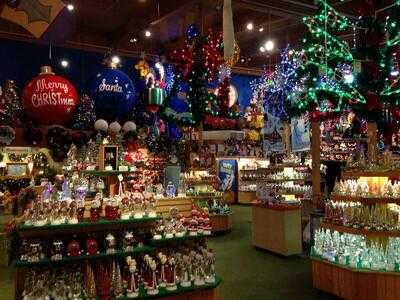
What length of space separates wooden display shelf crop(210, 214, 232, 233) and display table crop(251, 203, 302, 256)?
6.21 feet

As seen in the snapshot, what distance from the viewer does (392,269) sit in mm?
4469

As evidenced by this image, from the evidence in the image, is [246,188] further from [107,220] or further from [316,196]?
[107,220]

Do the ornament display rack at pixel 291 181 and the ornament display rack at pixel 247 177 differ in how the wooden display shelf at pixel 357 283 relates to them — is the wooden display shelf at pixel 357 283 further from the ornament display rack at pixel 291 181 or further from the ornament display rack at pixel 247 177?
the ornament display rack at pixel 247 177

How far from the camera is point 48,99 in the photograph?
5199mm

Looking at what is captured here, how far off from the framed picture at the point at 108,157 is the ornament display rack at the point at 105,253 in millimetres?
942

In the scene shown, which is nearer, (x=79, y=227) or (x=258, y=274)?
(x=79, y=227)

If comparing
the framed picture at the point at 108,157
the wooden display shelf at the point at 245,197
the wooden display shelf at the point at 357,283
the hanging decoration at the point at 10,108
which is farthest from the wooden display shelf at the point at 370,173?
the wooden display shelf at the point at 245,197

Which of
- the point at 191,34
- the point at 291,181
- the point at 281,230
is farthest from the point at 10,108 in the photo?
the point at 291,181

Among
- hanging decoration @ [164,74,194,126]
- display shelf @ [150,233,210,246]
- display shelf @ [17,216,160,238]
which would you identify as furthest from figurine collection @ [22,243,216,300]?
hanging decoration @ [164,74,194,126]

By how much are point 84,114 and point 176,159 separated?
2.89 m

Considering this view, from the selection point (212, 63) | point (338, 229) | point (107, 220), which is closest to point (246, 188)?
point (212, 63)

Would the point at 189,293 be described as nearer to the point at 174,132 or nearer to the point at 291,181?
the point at 174,132

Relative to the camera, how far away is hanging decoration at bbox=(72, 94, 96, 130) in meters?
6.67

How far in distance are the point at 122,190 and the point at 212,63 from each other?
2.91m
